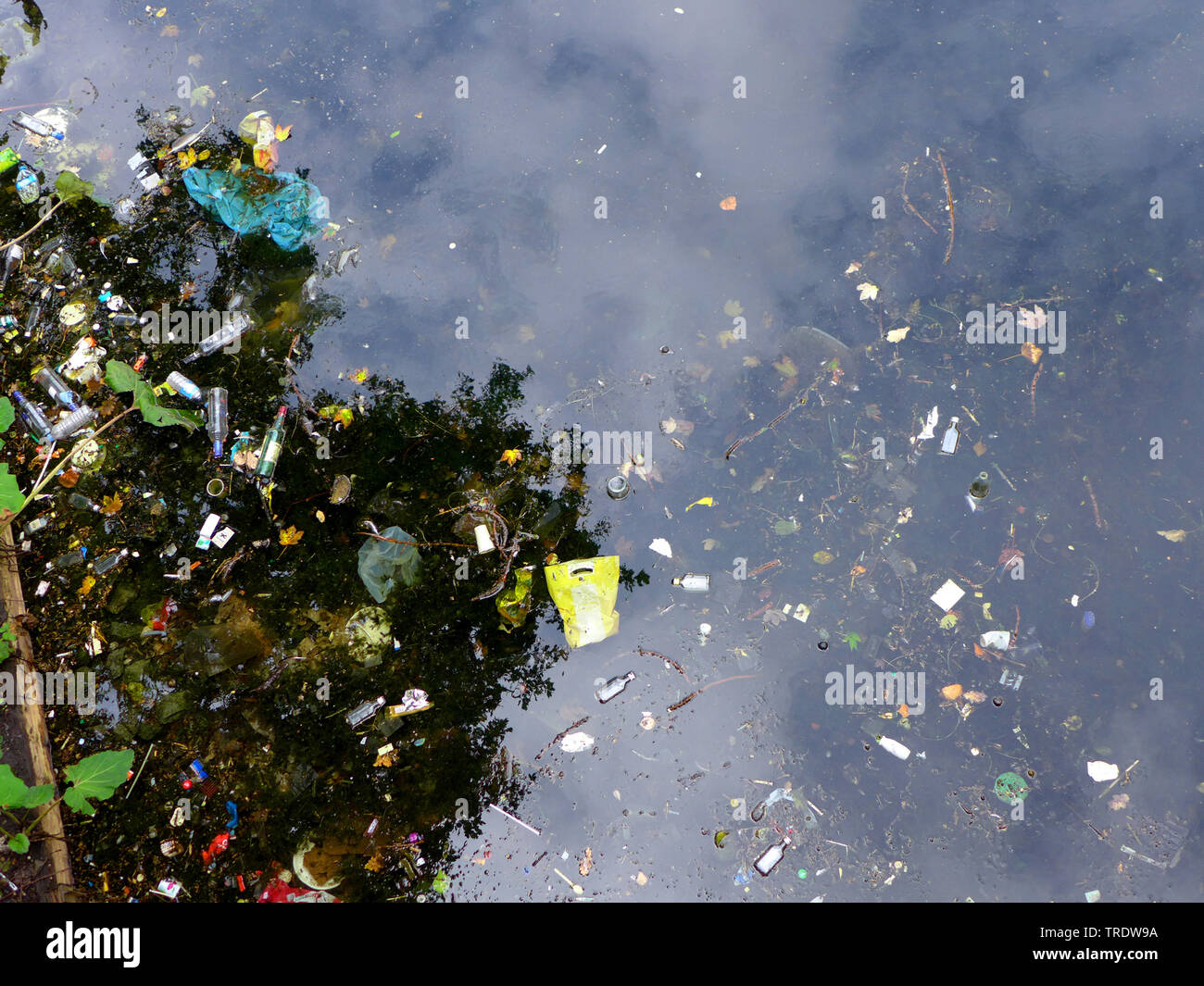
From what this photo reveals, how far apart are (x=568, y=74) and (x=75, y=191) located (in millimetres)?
3379

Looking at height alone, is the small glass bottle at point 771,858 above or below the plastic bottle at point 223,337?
below

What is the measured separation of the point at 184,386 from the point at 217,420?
31cm

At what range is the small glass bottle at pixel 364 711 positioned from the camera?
4.21m

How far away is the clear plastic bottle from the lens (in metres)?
4.45

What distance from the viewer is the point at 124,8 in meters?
4.88

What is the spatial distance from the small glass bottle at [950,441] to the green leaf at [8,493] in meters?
5.39

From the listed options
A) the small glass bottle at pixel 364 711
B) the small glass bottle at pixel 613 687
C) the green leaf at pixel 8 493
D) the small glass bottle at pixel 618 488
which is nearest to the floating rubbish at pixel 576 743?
the small glass bottle at pixel 613 687

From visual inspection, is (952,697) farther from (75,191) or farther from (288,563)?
(75,191)

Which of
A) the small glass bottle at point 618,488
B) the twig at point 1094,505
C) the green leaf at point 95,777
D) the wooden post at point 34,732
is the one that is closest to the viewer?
the green leaf at point 95,777

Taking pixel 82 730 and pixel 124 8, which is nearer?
pixel 82 730

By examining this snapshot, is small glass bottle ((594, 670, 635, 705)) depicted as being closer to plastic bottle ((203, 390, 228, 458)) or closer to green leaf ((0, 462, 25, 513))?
plastic bottle ((203, 390, 228, 458))

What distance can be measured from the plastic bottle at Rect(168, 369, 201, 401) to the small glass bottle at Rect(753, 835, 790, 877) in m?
4.42

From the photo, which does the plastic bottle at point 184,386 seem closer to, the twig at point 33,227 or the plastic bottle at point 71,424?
the plastic bottle at point 71,424

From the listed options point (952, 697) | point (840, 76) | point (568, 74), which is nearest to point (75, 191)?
point (568, 74)
